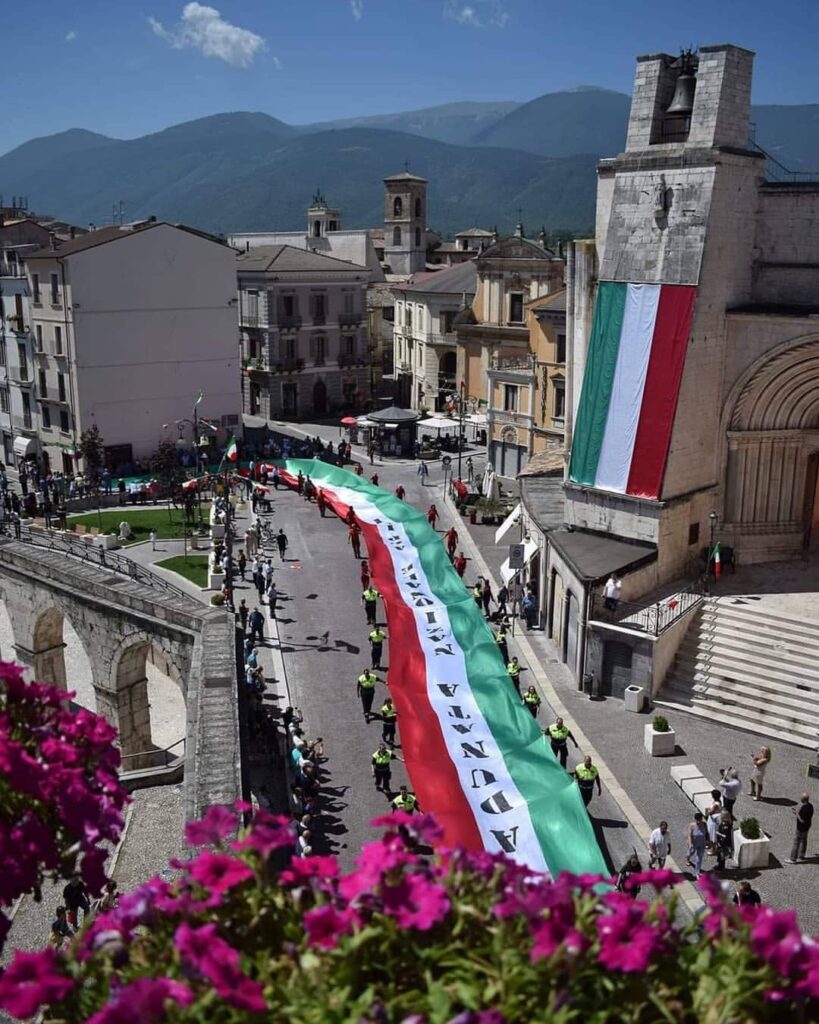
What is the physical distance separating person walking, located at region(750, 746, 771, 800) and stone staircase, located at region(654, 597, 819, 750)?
2546 millimetres

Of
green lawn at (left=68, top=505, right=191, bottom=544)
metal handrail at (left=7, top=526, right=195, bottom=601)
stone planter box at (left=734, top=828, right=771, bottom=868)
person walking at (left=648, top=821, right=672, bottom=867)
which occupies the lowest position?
green lawn at (left=68, top=505, right=191, bottom=544)

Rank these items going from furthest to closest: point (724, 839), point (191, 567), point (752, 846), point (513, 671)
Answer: point (191, 567)
point (513, 671)
point (724, 839)
point (752, 846)

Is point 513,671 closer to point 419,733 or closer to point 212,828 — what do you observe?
point 419,733

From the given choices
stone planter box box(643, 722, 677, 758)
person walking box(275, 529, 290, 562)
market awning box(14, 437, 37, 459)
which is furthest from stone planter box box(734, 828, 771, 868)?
market awning box(14, 437, 37, 459)

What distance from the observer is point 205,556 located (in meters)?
38.1

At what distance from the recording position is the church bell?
27.0 meters

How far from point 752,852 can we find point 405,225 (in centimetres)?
7896

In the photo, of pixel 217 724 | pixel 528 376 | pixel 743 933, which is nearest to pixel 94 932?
pixel 743 933

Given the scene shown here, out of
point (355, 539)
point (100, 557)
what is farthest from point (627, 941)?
point (355, 539)

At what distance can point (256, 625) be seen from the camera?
29.0m

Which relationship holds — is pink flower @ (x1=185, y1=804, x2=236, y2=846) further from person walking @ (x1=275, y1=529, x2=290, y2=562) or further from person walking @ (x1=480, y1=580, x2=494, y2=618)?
person walking @ (x1=275, y1=529, x2=290, y2=562)

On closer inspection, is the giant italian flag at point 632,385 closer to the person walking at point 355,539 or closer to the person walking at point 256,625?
the person walking at point 256,625

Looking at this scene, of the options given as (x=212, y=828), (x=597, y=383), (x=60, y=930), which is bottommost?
(x=60, y=930)

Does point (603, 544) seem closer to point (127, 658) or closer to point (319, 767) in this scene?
point (319, 767)
